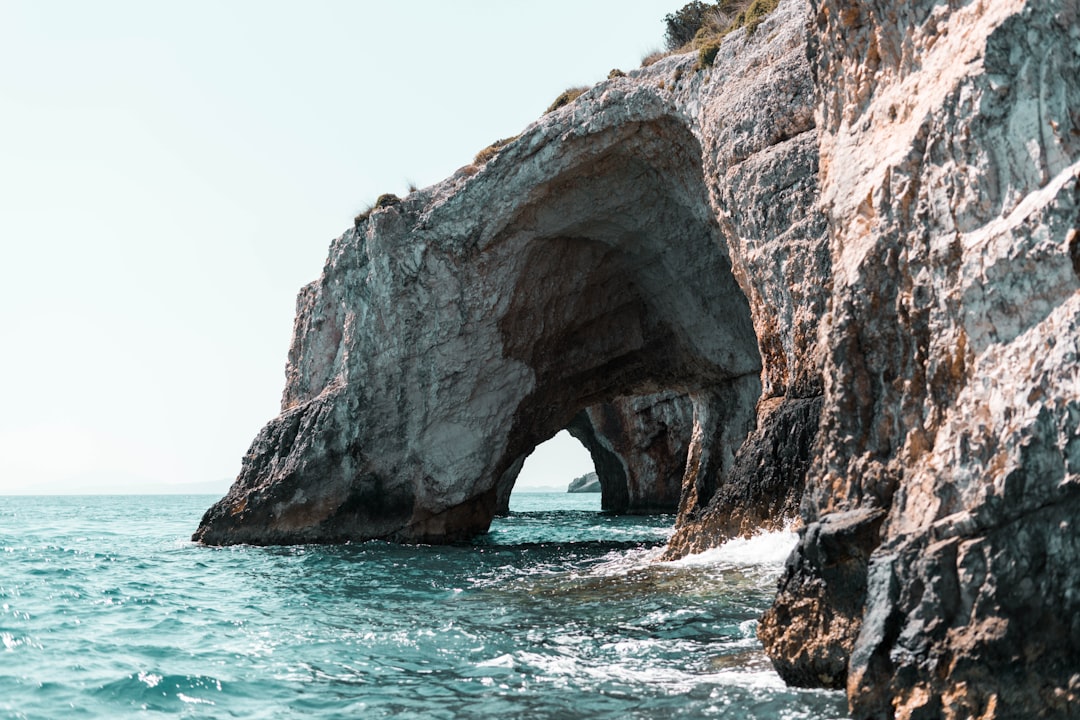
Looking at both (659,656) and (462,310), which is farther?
(462,310)

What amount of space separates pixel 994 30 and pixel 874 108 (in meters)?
2.00

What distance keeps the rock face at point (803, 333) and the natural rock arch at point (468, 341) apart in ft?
0.24

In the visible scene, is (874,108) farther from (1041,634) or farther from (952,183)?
(1041,634)

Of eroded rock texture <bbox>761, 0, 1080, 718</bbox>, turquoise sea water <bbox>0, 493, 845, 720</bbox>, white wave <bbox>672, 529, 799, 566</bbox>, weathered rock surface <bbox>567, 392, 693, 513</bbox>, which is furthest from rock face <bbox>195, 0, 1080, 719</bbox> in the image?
weathered rock surface <bbox>567, 392, 693, 513</bbox>

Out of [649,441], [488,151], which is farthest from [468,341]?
[649,441]

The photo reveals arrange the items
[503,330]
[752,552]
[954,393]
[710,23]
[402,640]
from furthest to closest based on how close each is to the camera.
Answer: [503,330]
[710,23]
[752,552]
[402,640]
[954,393]

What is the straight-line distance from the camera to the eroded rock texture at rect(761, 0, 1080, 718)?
5609 millimetres

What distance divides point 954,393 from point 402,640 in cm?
670

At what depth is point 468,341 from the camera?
24.8 meters

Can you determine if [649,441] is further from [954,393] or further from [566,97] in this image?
[954,393]

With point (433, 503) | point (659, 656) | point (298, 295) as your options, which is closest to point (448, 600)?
point (659, 656)

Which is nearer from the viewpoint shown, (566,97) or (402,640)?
(402,640)

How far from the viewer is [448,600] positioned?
13812 mm

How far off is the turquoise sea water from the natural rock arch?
558 cm
